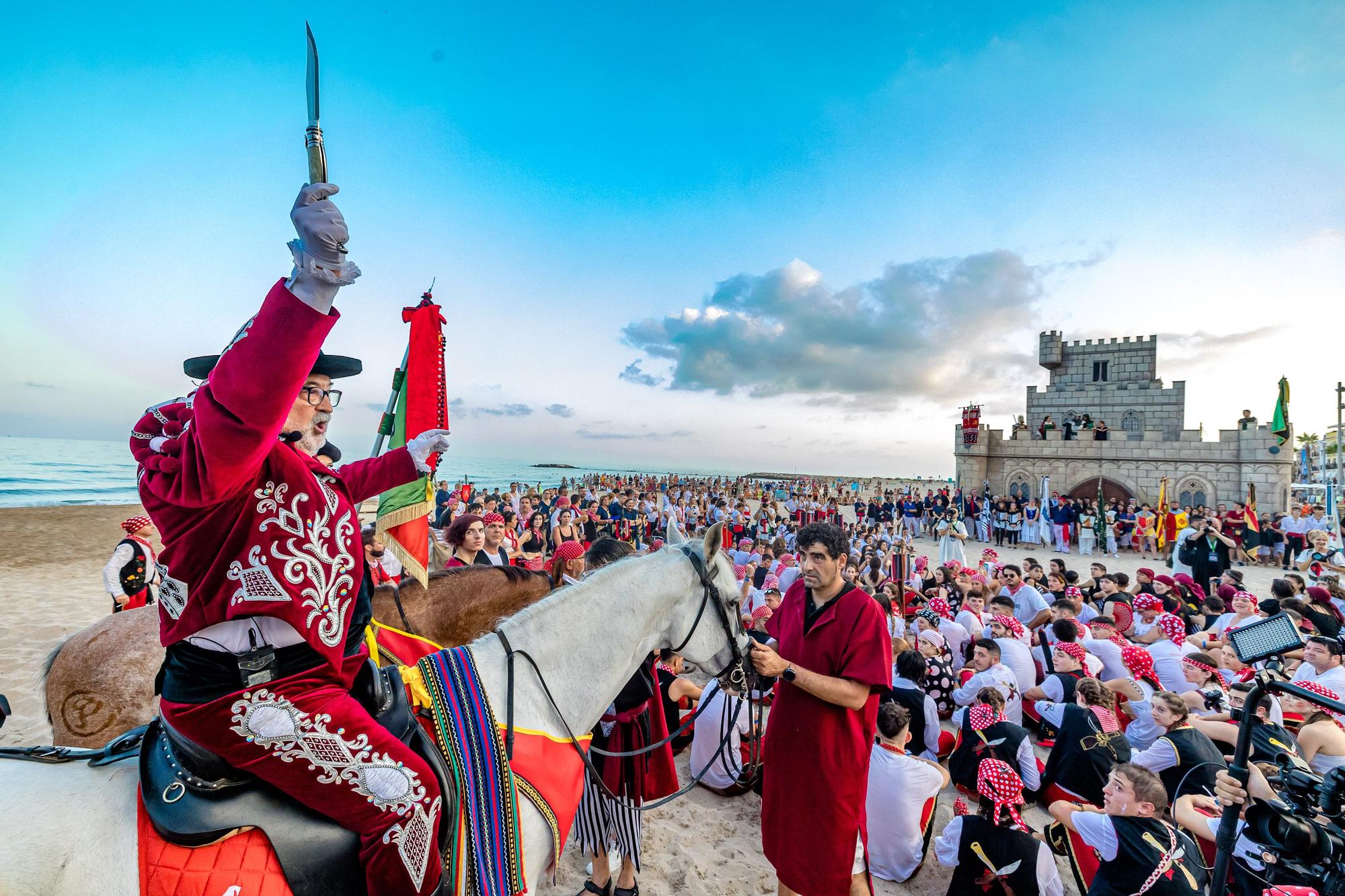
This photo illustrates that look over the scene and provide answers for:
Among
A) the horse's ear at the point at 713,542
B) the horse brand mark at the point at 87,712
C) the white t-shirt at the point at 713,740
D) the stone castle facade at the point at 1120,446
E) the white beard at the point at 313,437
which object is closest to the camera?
the white beard at the point at 313,437

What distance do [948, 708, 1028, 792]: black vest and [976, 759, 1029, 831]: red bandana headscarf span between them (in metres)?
0.47

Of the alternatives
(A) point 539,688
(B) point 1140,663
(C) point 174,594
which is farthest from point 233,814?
(B) point 1140,663

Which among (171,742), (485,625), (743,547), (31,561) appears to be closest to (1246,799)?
(171,742)

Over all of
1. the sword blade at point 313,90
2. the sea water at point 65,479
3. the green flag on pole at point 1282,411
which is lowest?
the sea water at point 65,479

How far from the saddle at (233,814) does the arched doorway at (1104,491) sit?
30.3 meters

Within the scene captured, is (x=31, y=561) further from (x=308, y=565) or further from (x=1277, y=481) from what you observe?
(x=1277, y=481)

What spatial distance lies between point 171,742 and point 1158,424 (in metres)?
36.7

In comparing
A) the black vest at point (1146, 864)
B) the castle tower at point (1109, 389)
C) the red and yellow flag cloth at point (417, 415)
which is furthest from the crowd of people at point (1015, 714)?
the castle tower at point (1109, 389)

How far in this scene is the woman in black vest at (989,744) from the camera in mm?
4023

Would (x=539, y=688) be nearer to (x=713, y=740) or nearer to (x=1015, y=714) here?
(x=713, y=740)

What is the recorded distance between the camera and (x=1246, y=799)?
2033 millimetres

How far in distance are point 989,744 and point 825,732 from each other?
79.0 inches

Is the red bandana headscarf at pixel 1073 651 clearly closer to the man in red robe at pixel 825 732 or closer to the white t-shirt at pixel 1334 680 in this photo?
the white t-shirt at pixel 1334 680

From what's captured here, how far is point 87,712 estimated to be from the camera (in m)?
3.46
